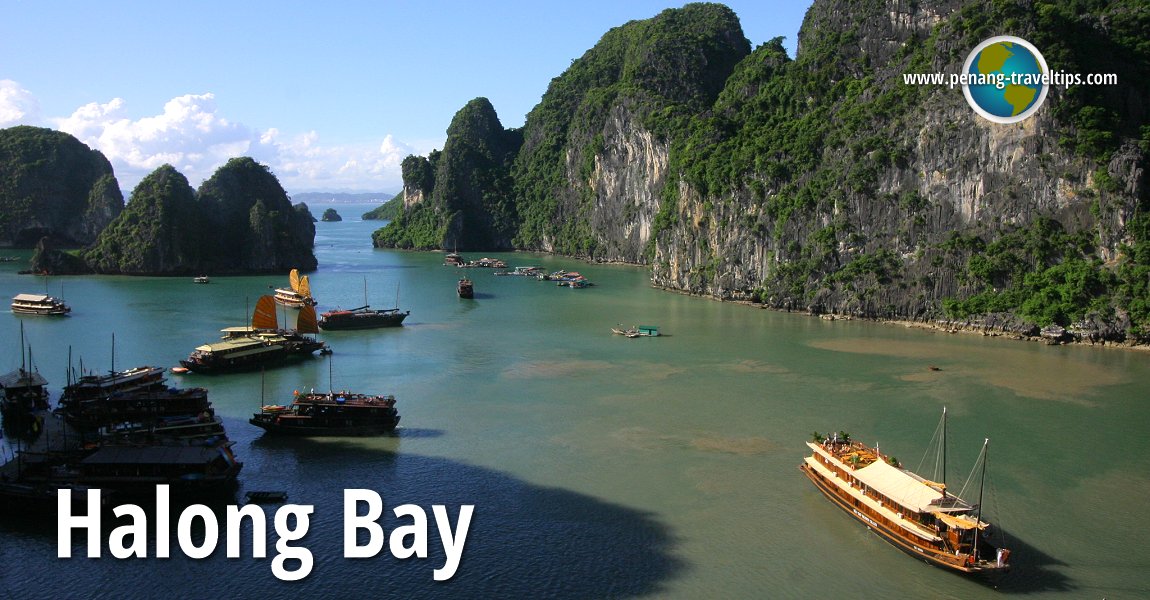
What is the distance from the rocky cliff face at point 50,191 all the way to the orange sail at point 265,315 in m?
82.5

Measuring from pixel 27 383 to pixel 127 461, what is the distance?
39.7ft

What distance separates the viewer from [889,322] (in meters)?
57.2

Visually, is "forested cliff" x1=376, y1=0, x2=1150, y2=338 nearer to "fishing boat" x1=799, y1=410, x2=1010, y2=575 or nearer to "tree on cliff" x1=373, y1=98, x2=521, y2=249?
"fishing boat" x1=799, y1=410, x2=1010, y2=575

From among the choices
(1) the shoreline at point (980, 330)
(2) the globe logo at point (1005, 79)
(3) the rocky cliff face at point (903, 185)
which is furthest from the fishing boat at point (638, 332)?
(2) the globe logo at point (1005, 79)

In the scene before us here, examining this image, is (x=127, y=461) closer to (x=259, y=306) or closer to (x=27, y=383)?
(x=27, y=383)

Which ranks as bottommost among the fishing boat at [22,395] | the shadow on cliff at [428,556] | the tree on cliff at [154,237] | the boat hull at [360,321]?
the shadow on cliff at [428,556]

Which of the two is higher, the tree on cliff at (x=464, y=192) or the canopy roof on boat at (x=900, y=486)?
the tree on cliff at (x=464, y=192)

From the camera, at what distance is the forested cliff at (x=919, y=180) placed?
167 feet

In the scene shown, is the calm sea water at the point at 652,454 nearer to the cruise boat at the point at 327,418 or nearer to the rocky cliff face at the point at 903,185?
the cruise boat at the point at 327,418

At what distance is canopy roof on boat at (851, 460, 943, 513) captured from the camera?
21391 millimetres

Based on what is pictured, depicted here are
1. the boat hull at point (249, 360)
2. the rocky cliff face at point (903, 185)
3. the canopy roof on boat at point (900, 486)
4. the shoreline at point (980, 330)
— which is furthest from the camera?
the rocky cliff face at point (903, 185)

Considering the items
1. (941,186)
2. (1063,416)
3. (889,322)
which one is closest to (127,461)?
(1063,416)

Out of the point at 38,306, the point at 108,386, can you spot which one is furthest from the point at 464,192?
the point at 108,386

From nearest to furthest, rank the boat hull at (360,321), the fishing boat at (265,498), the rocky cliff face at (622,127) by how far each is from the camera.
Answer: the fishing boat at (265,498) < the boat hull at (360,321) < the rocky cliff face at (622,127)
